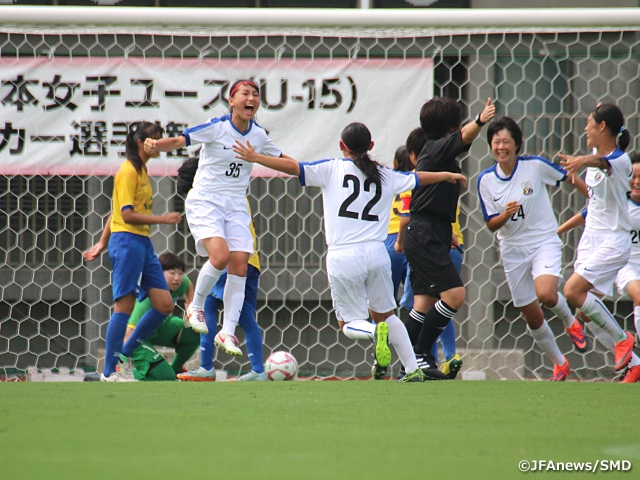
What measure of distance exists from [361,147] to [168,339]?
2298mm

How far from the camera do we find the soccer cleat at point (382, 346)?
4293mm

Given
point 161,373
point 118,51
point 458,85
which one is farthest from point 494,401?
point 118,51

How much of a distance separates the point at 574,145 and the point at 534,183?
8.01 ft

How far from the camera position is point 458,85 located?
710 cm

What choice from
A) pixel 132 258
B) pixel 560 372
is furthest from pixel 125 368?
pixel 560 372

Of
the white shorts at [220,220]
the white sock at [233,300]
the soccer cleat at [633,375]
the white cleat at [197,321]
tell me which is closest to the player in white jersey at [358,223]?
the white shorts at [220,220]

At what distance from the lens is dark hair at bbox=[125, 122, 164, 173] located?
5.49 metres

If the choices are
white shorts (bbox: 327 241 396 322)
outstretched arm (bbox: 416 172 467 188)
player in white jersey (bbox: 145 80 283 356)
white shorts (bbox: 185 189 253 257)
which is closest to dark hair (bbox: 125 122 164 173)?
player in white jersey (bbox: 145 80 283 356)

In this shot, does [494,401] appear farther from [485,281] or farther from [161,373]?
[485,281]

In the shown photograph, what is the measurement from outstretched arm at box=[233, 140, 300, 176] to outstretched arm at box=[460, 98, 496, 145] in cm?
101

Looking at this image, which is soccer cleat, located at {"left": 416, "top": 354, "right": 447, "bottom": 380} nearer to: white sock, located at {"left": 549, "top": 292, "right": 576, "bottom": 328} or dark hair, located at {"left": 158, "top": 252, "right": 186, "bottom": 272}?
white sock, located at {"left": 549, "top": 292, "right": 576, "bottom": 328}

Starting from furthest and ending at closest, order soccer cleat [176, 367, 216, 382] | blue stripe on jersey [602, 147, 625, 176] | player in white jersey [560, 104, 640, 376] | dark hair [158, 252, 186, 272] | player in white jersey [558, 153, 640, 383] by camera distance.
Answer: dark hair [158, 252, 186, 272] < player in white jersey [558, 153, 640, 383] < soccer cleat [176, 367, 216, 382] < player in white jersey [560, 104, 640, 376] < blue stripe on jersey [602, 147, 625, 176]

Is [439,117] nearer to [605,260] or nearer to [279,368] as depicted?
[605,260]

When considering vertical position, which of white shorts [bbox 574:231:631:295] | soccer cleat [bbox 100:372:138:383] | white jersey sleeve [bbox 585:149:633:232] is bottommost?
soccer cleat [bbox 100:372:138:383]
